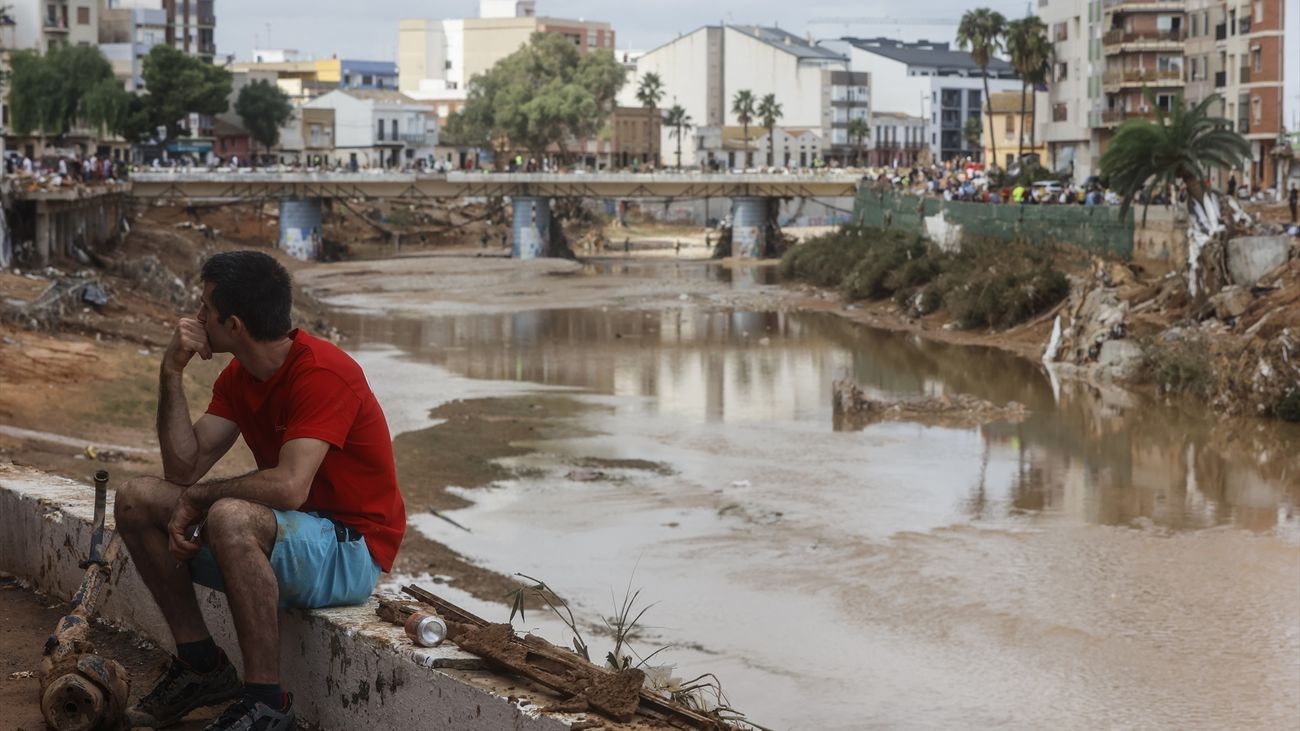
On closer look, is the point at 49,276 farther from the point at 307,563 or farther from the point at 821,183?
the point at 821,183

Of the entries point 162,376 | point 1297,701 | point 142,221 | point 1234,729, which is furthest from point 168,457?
point 142,221

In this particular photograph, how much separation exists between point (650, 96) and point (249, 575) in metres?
114

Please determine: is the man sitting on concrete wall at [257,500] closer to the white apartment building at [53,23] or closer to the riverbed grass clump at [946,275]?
the riverbed grass clump at [946,275]

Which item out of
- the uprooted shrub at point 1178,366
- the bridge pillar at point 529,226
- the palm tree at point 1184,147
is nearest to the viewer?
the uprooted shrub at point 1178,366

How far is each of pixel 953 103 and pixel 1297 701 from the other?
115967 millimetres

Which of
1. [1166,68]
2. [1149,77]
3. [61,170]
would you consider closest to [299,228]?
[61,170]

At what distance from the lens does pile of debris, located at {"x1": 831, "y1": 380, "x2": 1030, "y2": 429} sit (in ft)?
96.4

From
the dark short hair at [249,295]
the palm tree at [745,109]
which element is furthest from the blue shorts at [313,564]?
the palm tree at [745,109]

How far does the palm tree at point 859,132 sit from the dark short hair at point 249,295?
114 metres

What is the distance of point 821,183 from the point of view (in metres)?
75.5

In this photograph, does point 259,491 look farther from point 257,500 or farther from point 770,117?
point 770,117

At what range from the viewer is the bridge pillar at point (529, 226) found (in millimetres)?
73875

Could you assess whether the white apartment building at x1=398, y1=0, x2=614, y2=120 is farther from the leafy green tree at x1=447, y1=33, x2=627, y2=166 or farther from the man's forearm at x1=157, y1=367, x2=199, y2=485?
the man's forearm at x1=157, y1=367, x2=199, y2=485

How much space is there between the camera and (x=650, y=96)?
386 ft
